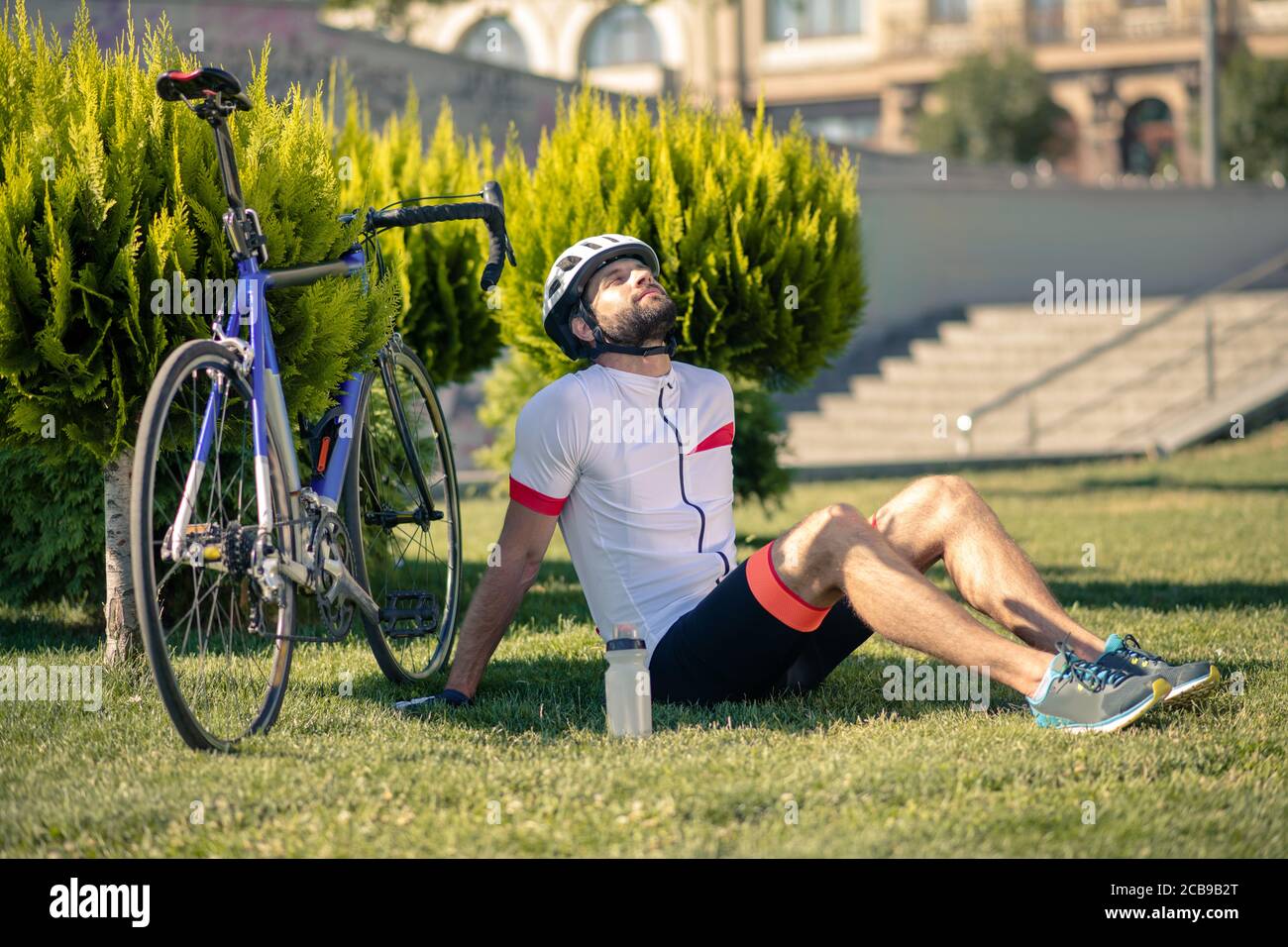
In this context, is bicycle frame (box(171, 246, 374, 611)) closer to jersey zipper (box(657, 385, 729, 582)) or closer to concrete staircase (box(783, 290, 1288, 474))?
jersey zipper (box(657, 385, 729, 582))

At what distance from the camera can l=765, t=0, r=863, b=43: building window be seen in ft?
154

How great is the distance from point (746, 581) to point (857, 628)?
0.53 metres

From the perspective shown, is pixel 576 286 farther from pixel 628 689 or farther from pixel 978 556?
pixel 978 556

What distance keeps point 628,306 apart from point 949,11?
43100 millimetres

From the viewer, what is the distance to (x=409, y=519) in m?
5.66

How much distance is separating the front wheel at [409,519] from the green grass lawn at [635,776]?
21cm

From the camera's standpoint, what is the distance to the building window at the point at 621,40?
49250 mm

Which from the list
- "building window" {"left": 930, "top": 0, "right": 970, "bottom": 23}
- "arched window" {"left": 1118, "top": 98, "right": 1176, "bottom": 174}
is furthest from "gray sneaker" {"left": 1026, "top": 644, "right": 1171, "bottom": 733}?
"building window" {"left": 930, "top": 0, "right": 970, "bottom": 23}

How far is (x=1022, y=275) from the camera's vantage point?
22.9 meters

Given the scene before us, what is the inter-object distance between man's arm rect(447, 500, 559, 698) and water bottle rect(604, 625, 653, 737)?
0.37 meters

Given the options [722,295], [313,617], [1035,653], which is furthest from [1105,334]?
[1035,653]

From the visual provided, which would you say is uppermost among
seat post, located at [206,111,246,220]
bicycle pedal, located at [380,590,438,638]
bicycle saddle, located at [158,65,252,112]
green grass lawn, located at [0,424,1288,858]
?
bicycle saddle, located at [158,65,252,112]

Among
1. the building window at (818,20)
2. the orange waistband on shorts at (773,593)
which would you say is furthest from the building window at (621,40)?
the orange waistband on shorts at (773,593)
